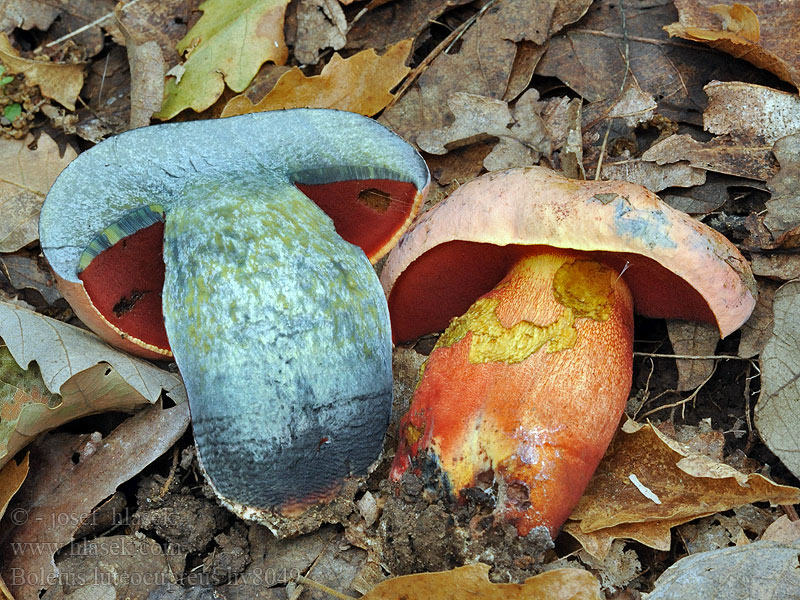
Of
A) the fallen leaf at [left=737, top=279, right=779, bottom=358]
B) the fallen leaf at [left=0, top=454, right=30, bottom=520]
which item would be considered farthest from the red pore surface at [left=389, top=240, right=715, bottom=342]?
the fallen leaf at [left=0, top=454, right=30, bottom=520]

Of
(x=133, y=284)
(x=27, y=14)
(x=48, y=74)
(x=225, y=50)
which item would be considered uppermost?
(x=27, y=14)

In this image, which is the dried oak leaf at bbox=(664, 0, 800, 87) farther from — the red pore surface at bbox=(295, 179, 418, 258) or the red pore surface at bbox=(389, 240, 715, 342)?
the red pore surface at bbox=(295, 179, 418, 258)

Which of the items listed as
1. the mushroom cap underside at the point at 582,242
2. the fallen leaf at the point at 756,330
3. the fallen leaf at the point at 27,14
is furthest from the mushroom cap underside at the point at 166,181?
the fallen leaf at the point at 27,14

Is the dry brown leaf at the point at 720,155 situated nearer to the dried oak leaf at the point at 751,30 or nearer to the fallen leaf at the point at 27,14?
the dried oak leaf at the point at 751,30

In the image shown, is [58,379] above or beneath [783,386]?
above

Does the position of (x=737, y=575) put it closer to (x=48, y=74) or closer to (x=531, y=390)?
(x=531, y=390)

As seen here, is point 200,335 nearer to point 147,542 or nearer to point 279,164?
point 279,164

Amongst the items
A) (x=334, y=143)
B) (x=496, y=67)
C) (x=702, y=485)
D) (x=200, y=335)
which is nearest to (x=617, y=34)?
(x=496, y=67)

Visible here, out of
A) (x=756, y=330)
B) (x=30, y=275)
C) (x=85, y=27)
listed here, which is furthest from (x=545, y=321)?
(x=85, y=27)
